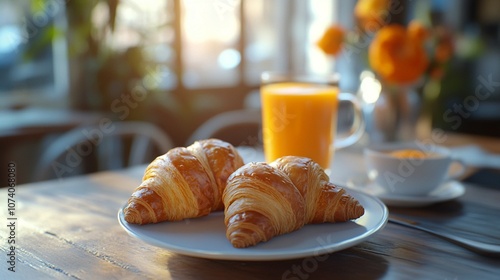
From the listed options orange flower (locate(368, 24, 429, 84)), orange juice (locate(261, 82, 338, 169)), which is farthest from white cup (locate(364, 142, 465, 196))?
orange flower (locate(368, 24, 429, 84))

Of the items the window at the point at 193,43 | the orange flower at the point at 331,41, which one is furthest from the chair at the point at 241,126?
the orange flower at the point at 331,41

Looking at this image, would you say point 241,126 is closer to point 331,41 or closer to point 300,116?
point 331,41

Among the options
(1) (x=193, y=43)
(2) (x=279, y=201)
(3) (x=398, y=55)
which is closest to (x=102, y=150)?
(1) (x=193, y=43)

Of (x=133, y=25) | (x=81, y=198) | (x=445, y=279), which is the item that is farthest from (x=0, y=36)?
(x=445, y=279)

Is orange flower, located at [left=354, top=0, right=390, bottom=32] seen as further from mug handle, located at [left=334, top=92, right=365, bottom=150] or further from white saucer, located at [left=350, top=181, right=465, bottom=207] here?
white saucer, located at [left=350, top=181, right=465, bottom=207]

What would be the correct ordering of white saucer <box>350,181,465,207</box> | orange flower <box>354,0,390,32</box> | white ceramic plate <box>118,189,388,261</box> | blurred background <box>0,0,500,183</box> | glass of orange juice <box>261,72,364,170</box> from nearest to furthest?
white ceramic plate <box>118,189,388,261</box> < white saucer <box>350,181,465,207</box> < glass of orange juice <box>261,72,364,170</box> < orange flower <box>354,0,390,32</box> < blurred background <box>0,0,500,183</box>

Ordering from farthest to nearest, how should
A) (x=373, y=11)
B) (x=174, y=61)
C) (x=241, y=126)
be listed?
(x=174, y=61) < (x=241, y=126) < (x=373, y=11)
